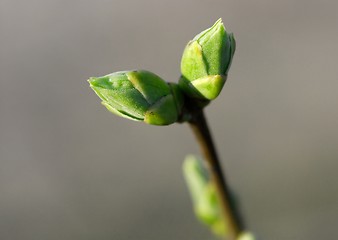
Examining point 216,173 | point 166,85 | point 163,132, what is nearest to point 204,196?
point 216,173

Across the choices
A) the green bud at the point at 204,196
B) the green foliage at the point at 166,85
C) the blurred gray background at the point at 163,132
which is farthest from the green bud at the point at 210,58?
the blurred gray background at the point at 163,132

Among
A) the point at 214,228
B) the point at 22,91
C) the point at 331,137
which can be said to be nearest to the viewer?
the point at 214,228

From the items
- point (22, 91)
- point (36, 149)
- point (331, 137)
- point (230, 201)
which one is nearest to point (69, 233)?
point (36, 149)

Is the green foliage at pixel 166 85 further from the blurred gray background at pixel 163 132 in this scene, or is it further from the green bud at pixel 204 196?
the blurred gray background at pixel 163 132

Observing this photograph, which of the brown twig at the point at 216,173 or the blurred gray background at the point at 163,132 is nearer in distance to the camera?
the brown twig at the point at 216,173

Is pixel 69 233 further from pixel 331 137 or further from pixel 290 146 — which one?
pixel 331 137

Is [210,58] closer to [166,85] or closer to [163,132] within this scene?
[166,85]

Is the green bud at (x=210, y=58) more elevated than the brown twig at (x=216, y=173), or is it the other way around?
the green bud at (x=210, y=58)

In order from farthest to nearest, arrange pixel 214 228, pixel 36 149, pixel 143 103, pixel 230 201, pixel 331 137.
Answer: pixel 36 149 < pixel 331 137 < pixel 214 228 < pixel 230 201 < pixel 143 103
